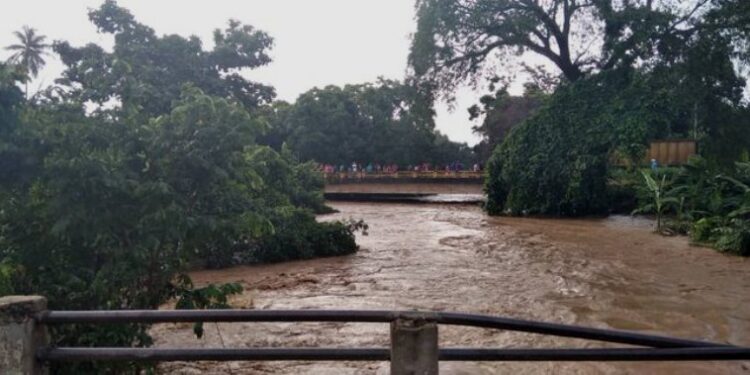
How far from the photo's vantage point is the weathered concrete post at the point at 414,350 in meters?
2.23

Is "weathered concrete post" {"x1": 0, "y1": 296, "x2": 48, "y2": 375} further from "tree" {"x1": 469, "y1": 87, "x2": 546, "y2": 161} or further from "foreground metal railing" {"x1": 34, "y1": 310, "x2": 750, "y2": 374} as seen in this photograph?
"tree" {"x1": 469, "y1": 87, "x2": 546, "y2": 161}

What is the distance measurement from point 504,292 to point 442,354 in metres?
6.69

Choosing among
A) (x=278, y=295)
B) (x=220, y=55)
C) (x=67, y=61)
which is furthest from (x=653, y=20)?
(x=67, y=61)

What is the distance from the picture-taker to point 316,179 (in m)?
24.6

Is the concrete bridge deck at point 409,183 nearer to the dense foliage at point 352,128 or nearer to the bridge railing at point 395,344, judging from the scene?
the dense foliage at point 352,128

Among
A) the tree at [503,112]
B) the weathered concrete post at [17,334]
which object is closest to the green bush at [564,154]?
the tree at [503,112]

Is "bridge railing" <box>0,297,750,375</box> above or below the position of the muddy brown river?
above

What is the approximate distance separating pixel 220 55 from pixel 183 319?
30.6 metres

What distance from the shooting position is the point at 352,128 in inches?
1689

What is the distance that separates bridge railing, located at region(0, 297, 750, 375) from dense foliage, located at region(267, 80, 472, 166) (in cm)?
3876

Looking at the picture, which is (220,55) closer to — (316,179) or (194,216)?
(316,179)

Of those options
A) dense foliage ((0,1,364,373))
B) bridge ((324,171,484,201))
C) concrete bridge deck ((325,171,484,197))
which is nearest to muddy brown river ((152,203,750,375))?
dense foliage ((0,1,364,373))

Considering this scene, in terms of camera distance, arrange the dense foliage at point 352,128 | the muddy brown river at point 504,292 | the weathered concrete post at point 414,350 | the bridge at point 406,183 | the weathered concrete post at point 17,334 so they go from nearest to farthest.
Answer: the weathered concrete post at point 414,350
the weathered concrete post at point 17,334
the muddy brown river at point 504,292
the bridge at point 406,183
the dense foliage at point 352,128

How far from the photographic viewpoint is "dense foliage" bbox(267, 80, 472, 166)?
41781 millimetres
